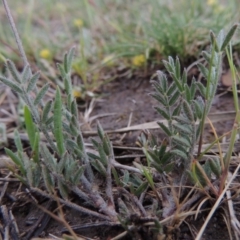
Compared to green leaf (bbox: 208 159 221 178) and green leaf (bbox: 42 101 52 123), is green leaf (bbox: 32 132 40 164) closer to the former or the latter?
green leaf (bbox: 42 101 52 123)

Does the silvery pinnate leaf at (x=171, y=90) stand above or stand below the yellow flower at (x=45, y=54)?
→ above

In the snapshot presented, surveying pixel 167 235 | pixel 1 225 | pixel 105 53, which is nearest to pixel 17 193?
pixel 1 225

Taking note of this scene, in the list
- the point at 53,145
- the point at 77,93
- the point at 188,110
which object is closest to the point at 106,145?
the point at 53,145

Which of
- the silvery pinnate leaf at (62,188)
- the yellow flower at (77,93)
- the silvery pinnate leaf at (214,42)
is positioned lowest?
the yellow flower at (77,93)

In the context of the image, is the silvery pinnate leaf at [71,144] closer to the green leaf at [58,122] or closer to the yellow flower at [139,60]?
the green leaf at [58,122]

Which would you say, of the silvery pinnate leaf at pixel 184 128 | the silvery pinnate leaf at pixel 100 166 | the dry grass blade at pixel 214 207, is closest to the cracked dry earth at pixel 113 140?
the dry grass blade at pixel 214 207

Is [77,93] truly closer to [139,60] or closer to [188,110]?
[139,60]

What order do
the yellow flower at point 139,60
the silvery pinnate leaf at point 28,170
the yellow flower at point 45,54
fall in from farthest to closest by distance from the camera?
the yellow flower at point 45,54
the yellow flower at point 139,60
the silvery pinnate leaf at point 28,170

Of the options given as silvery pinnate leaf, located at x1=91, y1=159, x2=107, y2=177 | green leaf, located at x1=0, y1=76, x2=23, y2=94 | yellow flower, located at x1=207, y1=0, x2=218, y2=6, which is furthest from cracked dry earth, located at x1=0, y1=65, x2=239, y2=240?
yellow flower, located at x1=207, y1=0, x2=218, y2=6

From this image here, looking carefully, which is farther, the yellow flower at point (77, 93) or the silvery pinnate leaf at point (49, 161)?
the yellow flower at point (77, 93)
